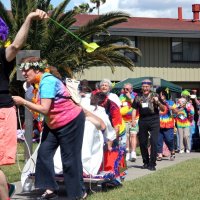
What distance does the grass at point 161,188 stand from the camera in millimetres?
7789

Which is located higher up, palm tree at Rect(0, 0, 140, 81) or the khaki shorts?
palm tree at Rect(0, 0, 140, 81)

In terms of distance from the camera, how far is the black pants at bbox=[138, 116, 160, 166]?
38.3 feet

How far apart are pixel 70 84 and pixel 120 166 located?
212 cm

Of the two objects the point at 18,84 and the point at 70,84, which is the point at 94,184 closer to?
the point at 70,84

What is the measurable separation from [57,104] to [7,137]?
1.47m

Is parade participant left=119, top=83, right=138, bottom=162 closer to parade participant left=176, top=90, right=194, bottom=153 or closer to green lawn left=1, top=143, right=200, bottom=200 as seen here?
parade participant left=176, top=90, right=194, bottom=153

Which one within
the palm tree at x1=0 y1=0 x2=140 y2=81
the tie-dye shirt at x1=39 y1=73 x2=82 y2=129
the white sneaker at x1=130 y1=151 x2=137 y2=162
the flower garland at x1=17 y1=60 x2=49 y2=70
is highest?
the palm tree at x1=0 y1=0 x2=140 y2=81

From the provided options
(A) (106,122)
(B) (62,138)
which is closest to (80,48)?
(A) (106,122)

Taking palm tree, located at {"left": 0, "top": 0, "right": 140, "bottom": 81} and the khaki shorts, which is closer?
the khaki shorts

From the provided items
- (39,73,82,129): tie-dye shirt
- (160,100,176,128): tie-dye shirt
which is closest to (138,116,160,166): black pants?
(160,100,176,128): tie-dye shirt

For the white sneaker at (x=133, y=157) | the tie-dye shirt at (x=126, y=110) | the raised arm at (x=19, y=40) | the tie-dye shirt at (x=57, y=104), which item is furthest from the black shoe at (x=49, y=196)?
the tie-dye shirt at (x=126, y=110)

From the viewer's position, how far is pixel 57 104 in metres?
7.34

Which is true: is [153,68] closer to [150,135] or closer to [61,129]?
[150,135]

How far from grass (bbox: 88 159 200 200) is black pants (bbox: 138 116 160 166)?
0.94 metres
